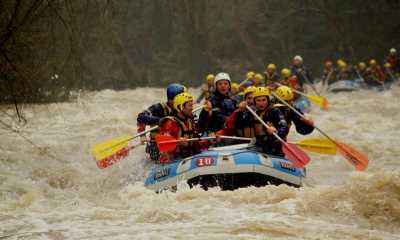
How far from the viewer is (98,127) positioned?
15.3 m

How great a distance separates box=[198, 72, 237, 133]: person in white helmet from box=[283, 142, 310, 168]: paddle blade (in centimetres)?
151

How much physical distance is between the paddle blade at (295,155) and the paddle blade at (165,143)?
4.28 feet

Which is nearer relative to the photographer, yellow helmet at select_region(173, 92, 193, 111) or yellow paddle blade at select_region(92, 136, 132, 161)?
yellow helmet at select_region(173, 92, 193, 111)

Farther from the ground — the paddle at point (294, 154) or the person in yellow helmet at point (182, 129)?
the person in yellow helmet at point (182, 129)

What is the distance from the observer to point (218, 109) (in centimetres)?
911

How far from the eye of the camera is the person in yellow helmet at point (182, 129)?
8.27m

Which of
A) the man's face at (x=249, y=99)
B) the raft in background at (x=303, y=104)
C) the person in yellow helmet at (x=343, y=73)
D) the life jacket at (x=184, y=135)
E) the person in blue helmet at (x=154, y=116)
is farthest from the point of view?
the person in yellow helmet at (x=343, y=73)

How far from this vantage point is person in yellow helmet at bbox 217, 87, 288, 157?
320 inches

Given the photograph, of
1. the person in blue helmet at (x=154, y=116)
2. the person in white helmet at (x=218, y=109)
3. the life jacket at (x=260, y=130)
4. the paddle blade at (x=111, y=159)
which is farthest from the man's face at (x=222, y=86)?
the paddle blade at (x=111, y=159)

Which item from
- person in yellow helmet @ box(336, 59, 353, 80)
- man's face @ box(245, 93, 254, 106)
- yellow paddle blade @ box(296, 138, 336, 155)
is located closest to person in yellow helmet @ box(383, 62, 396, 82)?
person in yellow helmet @ box(336, 59, 353, 80)

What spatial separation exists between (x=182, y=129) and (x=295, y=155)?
59.0 inches

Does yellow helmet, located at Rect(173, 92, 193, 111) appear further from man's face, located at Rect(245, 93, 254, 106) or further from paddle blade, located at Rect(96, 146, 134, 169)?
paddle blade, located at Rect(96, 146, 134, 169)

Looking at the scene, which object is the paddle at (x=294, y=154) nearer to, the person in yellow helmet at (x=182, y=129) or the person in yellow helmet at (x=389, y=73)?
the person in yellow helmet at (x=182, y=129)

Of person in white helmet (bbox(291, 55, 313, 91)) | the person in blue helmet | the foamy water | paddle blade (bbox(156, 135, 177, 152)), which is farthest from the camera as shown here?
person in white helmet (bbox(291, 55, 313, 91))
